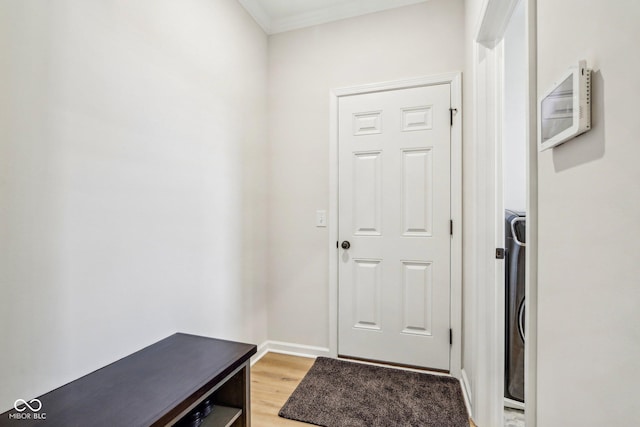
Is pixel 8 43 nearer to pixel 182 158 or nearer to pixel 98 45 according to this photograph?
pixel 98 45

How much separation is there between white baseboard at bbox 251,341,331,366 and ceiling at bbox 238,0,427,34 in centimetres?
267

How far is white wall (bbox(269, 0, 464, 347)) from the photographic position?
2.27 metres

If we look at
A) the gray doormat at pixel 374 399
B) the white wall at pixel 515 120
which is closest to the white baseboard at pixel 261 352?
the gray doormat at pixel 374 399

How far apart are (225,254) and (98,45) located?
1.29 meters

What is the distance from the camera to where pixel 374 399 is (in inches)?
72.7

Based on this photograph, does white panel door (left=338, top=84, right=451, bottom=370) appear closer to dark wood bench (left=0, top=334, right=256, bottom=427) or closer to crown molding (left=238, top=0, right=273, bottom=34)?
crown molding (left=238, top=0, right=273, bottom=34)

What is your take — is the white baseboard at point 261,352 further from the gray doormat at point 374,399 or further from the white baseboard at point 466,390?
the white baseboard at point 466,390

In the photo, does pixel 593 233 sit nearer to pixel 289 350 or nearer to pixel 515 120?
pixel 515 120

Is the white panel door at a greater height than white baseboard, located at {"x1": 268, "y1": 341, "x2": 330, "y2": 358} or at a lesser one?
greater

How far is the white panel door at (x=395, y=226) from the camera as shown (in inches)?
85.4

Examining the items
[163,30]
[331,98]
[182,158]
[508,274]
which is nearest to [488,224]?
[508,274]

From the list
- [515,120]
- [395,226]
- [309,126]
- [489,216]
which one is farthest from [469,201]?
[309,126]

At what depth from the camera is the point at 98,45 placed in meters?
1.21

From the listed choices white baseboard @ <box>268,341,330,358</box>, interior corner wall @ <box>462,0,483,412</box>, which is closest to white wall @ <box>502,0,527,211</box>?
interior corner wall @ <box>462,0,483,412</box>
